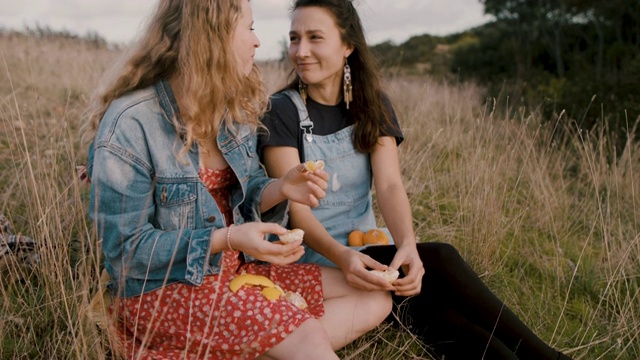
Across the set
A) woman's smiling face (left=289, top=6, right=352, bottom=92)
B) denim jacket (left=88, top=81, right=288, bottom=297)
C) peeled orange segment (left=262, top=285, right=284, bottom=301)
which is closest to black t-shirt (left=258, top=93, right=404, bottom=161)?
woman's smiling face (left=289, top=6, right=352, bottom=92)

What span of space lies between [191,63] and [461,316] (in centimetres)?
141

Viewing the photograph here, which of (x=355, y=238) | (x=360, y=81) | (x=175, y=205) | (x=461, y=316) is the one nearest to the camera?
(x=175, y=205)

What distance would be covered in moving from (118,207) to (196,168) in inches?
12.2

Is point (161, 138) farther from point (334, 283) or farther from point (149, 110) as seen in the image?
point (334, 283)

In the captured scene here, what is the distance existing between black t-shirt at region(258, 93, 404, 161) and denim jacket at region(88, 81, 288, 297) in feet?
1.88

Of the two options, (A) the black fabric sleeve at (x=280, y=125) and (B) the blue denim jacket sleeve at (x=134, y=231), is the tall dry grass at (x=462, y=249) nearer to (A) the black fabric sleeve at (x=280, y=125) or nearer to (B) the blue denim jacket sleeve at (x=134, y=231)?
(B) the blue denim jacket sleeve at (x=134, y=231)

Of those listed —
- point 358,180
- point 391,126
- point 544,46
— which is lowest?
point 544,46

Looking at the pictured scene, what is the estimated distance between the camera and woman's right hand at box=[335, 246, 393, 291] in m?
2.34

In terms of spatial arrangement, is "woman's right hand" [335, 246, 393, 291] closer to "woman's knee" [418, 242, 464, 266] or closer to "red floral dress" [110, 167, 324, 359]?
"woman's knee" [418, 242, 464, 266]

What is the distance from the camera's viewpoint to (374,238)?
2852 millimetres

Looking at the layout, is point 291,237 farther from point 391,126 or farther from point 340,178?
point 391,126

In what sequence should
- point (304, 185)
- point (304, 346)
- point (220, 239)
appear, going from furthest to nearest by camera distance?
1. point (304, 185)
2. point (220, 239)
3. point (304, 346)

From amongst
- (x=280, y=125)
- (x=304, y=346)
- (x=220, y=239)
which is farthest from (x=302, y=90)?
(x=304, y=346)

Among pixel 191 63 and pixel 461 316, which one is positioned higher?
pixel 191 63
